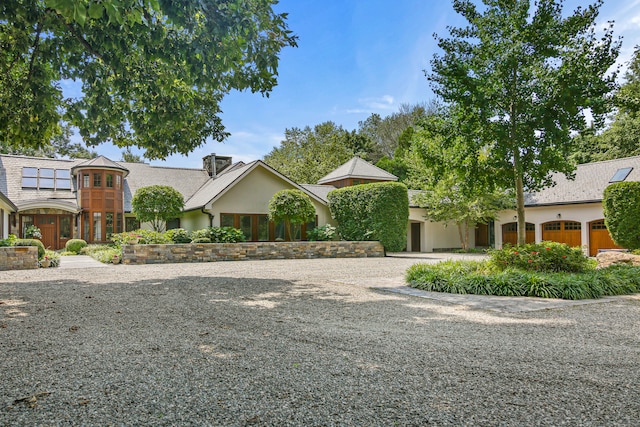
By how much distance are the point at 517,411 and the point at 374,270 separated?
10536 millimetres

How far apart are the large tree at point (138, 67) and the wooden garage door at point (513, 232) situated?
747 inches

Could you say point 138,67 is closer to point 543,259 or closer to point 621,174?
point 543,259

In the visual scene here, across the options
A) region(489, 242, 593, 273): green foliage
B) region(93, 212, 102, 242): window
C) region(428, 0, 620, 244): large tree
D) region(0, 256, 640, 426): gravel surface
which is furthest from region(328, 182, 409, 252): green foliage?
region(93, 212, 102, 242): window

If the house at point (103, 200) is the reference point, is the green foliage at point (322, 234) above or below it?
below

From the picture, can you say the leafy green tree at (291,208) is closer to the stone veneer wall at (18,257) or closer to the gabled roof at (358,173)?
the gabled roof at (358,173)

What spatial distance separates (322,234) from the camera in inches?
840

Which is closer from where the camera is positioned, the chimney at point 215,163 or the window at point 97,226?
the window at point 97,226

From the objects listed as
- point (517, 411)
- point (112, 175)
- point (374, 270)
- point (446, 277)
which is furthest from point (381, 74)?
point (517, 411)

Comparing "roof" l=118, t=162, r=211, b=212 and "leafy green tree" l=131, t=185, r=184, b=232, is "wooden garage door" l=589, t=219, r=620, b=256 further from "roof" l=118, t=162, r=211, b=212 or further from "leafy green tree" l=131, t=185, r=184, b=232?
"roof" l=118, t=162, r=211, b=212

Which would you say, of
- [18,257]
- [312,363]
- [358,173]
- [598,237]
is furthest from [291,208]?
[312,363]

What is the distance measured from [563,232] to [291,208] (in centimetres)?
1397

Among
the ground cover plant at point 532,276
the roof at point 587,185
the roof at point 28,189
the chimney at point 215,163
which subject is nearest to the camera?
the ground cover plant at point 532,276

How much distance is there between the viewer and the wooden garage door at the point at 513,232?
23531 mm

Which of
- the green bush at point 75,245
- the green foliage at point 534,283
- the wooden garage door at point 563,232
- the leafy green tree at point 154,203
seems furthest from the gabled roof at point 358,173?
the green foliage at point 534,283
